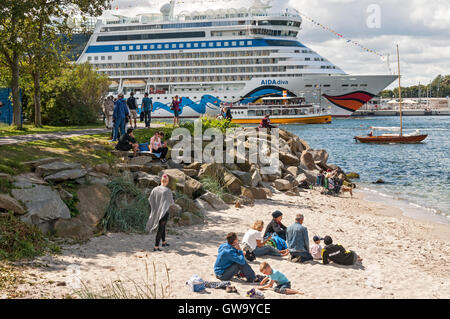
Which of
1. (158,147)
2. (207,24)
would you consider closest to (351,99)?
(207,24)

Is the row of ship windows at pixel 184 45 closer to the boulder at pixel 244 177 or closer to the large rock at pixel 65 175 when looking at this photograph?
the boulder at pixel 244 177

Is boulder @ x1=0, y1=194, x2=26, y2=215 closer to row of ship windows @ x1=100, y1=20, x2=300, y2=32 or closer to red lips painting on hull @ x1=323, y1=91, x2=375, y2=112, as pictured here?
row of ship windows @ x1=100, y1=20, x2=300, y2=32

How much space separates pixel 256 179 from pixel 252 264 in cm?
722

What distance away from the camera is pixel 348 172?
26.9 metres

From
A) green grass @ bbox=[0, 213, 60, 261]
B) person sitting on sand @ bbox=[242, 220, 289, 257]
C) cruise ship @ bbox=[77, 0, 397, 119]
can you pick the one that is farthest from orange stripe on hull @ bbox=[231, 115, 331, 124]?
green grass @ bbox=[0, 213, 60, 261]

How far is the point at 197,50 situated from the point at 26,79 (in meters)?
48.1

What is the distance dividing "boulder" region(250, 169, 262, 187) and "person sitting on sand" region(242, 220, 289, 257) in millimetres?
6275

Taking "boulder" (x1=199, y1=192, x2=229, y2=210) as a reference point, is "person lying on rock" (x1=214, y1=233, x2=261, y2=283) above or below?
below

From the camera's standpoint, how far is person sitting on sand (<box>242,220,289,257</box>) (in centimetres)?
910

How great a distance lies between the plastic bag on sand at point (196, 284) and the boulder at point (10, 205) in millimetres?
3831

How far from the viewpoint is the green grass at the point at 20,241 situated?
7803 mm

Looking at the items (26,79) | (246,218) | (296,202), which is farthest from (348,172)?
(26,79)
